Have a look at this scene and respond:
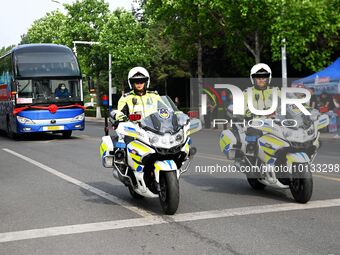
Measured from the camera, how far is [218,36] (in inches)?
1292

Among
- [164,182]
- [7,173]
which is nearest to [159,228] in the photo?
[164,182]

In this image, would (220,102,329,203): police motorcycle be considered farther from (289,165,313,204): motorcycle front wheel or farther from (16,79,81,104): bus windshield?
(16,79,81,104): bus windshield

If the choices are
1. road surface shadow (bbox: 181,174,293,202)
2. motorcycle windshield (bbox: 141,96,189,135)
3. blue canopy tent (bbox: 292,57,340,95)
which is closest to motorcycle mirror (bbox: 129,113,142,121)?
motorcycle windshield (bbox: 141,96,189,135)

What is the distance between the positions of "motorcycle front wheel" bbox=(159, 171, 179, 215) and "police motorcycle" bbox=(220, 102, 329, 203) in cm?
151

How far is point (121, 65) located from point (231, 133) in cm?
3399

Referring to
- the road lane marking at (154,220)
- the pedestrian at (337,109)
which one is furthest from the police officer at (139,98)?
the pedestrian at (337,109)

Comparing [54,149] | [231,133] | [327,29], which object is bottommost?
[54,149]

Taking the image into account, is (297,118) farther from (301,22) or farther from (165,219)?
(301,22)

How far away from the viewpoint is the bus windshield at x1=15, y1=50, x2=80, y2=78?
20.1 m

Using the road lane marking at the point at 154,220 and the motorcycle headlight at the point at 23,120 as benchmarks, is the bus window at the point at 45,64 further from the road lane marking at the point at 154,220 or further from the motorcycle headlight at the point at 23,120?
the road lane marking at the point at 154,220

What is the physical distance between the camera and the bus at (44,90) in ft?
65.7

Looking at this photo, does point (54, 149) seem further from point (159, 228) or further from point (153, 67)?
point (153, 67)

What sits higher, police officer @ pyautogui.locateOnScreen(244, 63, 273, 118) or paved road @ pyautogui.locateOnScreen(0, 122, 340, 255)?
police officer @ pyautogui.locateOnScreen(244, 63, 273, 118)

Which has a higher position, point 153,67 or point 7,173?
point 153,67
